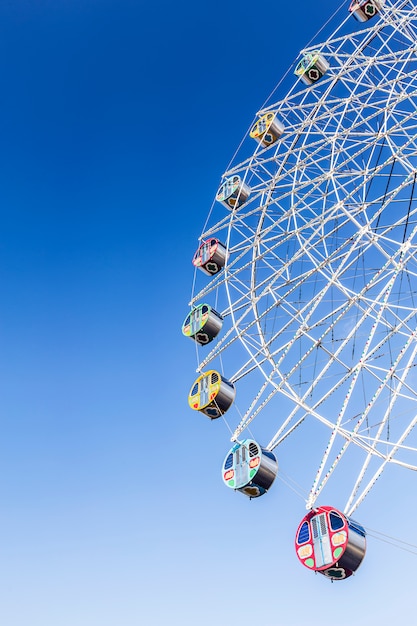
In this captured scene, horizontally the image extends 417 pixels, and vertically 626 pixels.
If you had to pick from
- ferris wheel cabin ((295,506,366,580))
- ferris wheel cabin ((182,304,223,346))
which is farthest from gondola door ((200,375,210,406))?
ferris wheel cabin ((295,506,366,580))

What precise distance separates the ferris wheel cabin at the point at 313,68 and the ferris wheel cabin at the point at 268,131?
90.1 inches

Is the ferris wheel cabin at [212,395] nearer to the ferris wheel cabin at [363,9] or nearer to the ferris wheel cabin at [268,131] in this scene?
the ferris wheel cabin at [268,131]

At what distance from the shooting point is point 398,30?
60.8 ft

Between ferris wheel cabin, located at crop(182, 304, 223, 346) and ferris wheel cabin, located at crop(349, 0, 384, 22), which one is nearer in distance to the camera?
ferris wheel cabin, located at crop(182, 304, 223, 346)

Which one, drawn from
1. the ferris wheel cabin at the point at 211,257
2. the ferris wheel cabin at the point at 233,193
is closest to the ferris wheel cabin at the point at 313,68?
the ferris wheel cabin at the point at 233,193

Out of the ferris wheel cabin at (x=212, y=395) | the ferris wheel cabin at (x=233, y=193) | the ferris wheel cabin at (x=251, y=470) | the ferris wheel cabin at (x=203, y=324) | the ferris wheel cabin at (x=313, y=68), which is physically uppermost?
the ferris wheel cabin at (x=313, y=68)

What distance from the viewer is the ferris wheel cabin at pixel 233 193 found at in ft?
72.8

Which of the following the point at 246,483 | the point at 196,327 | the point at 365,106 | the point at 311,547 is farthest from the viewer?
the point at 196,327

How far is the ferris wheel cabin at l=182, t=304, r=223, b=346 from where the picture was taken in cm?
2025

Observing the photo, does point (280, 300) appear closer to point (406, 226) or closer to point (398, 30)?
point (406, 226)

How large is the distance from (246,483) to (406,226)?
690 cm

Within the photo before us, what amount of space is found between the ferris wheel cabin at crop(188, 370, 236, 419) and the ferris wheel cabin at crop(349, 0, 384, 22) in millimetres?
14382

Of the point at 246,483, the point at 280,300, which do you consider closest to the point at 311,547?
the point at 246,483

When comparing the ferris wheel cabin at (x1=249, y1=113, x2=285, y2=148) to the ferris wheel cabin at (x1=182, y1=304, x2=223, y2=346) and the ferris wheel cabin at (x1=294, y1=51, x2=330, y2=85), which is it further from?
the ferris wheel cabin at (x1=182, y1=304, x2=223, y2=346)
